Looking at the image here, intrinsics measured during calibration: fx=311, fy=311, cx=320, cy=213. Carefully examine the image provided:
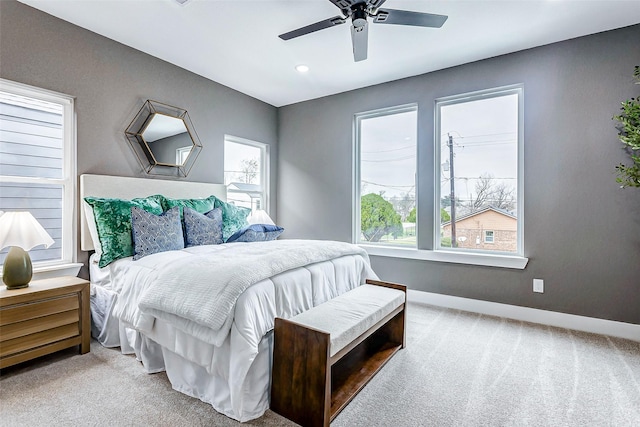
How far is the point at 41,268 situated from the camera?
2.52 metres

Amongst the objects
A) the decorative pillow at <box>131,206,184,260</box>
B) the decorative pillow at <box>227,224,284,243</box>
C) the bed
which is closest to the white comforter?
the bed

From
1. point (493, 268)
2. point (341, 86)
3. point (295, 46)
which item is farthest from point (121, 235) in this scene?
point (493, 268)

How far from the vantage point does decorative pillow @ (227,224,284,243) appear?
303 cm

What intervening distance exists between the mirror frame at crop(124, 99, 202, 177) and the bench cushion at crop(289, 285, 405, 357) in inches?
97.4

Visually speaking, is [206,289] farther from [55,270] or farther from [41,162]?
[41,162]

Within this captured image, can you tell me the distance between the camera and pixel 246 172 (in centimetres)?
460

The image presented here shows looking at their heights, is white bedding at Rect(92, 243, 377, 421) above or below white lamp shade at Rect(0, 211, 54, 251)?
below

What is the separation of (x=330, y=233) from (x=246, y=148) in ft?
5.78

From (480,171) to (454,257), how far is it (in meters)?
1.01

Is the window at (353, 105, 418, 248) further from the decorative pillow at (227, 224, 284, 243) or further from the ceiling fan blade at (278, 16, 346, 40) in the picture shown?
the ceiling fan blade at (278, 16, 346, 40)

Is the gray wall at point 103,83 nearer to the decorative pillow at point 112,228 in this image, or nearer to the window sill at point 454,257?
the decorative pillow at point 112,228

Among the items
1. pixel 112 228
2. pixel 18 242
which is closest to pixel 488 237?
pixel 112 228

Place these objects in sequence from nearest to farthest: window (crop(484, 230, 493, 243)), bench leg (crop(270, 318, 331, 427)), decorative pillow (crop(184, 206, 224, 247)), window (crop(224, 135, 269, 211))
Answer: bench leg (crop(270, 318, 331, 427)), decorative pillow (crop(184, 206, 224, 247)), window (crop(484, 230, 493, 243)), window (crop(224, 135, 269, 211))

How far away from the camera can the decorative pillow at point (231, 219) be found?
332 cm
